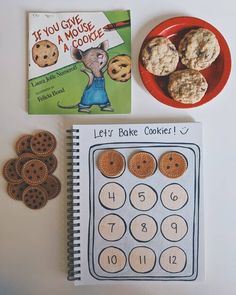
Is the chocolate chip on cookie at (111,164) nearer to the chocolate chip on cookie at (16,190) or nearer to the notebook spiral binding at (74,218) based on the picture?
the notebook spiral binding at (74,218)

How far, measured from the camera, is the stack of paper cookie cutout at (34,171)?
0.87 metres

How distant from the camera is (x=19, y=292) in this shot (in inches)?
34.6

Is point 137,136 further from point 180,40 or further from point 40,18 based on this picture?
point 40,18

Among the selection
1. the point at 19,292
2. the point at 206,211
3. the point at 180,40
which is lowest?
the point at 19,292

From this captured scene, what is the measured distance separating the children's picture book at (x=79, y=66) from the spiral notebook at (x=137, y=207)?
6cm

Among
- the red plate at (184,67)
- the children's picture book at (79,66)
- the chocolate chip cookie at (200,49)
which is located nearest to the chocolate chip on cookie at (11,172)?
the children's picture book at (79,66)

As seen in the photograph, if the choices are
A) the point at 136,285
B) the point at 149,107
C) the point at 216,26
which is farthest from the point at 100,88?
the point at 136,285

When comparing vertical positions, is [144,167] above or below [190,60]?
below

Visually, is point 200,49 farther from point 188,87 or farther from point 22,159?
point 22,159

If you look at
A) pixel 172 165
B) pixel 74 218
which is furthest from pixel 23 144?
pixel 172 165

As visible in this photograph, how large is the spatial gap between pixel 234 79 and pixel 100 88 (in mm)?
301

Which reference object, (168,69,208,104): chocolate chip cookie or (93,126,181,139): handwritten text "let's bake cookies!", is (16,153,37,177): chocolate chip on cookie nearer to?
(93,126,181,139): handwritten text "let's bake cookies!"

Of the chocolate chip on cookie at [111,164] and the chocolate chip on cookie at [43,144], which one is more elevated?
the chocolate chip on cookie at [43,144]

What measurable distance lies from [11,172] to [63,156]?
0.12 m
